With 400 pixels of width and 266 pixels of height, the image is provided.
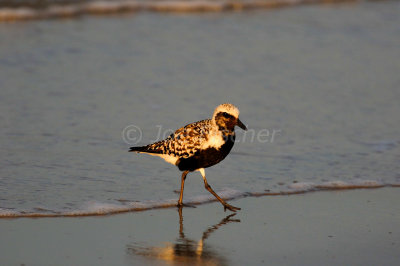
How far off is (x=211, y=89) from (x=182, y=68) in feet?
4.88

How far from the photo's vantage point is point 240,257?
7.30 meters

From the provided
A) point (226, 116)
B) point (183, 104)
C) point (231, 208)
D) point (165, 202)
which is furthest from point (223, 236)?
point (183, 104)

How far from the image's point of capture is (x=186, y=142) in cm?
912

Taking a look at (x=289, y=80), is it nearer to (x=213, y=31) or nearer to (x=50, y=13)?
(x=213, y=31)

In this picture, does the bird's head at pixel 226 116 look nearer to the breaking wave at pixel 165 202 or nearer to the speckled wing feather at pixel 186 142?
the speckled wing feather at pixel 186 142

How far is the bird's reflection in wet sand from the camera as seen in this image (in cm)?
716

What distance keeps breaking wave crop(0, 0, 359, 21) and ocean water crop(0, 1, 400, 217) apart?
836mm

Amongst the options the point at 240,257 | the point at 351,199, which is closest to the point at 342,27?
the point at 351,199

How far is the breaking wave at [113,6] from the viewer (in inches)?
824

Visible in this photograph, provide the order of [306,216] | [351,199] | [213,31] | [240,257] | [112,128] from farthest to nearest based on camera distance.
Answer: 1. [213,31]
2. [112,128]
3. [351,199]
4. [306,216]
5. [240,257]

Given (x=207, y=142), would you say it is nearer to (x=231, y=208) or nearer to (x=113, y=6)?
(x=231, y=208)

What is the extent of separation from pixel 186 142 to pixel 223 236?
1.63 m

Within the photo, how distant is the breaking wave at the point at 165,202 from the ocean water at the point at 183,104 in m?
0.02

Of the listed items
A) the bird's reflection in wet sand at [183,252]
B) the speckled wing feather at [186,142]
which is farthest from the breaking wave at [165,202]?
the bird's reflection in wet sand at [183,252]
